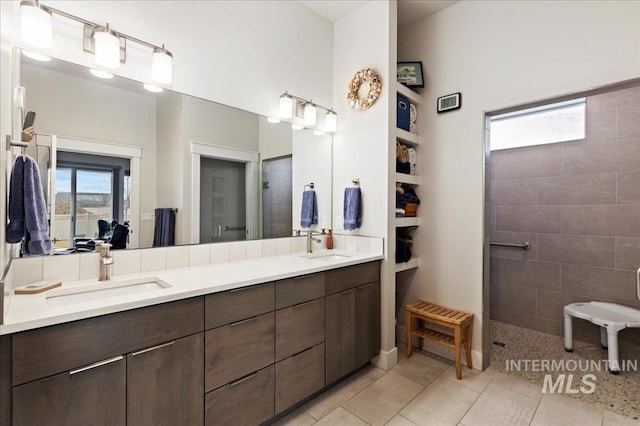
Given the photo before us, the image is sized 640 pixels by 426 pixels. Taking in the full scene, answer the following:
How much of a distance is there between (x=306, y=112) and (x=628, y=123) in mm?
2866

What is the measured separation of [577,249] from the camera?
115 inches

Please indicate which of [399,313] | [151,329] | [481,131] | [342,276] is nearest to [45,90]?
[151,329]

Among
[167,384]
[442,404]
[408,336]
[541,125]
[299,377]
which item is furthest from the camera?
[541,125]

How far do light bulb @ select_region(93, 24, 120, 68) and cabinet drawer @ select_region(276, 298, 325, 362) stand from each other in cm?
165

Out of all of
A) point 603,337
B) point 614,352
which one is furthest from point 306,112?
point 603,337

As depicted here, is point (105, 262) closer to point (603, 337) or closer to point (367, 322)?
point (367, 322)

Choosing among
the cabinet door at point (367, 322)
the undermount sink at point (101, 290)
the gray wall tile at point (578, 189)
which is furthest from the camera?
the gray wall tile at point (578, 189)

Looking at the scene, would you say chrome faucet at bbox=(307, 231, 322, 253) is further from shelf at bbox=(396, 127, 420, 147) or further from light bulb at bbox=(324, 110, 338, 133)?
shelf at bbox=(396, 127, 420, 147)

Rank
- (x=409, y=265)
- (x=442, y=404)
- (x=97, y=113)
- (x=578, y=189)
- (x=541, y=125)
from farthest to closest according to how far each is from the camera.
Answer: (x=541, y=125) → (x=578, y=189) → (x=409, y=265) → (x=442, y=404) → (x=97, y=113)

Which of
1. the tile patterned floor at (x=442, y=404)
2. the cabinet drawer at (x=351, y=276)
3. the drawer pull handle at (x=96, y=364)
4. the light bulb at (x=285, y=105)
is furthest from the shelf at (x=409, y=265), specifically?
the drawer pull handle at (x=96, y=364)

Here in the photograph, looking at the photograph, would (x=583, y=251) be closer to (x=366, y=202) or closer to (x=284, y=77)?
(x=366, y=202)

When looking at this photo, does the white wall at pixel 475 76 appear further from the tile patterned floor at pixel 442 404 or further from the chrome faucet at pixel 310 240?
the chrome faucet at pixel 310 240

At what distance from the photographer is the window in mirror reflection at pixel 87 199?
155cm

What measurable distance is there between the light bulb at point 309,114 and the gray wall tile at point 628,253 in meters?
2.97
